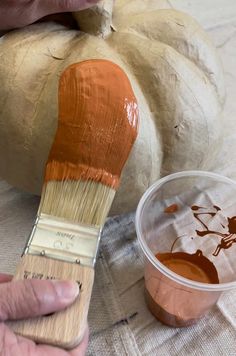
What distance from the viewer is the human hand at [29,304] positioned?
47 centimetres

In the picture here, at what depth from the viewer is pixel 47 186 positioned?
22.3 inches

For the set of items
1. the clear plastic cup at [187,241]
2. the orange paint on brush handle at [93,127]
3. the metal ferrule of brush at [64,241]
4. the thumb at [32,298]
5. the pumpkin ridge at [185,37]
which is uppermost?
the pumpkin ridge at [185,37]

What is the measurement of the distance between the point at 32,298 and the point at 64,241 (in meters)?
0.08

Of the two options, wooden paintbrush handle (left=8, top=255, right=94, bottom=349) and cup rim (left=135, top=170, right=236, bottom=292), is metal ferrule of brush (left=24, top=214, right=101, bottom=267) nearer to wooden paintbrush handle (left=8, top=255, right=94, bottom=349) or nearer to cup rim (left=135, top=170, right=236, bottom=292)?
wooden paintbrush handle (left=8, top=255, right=94, bottom=349)

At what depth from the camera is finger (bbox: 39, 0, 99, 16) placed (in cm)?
68

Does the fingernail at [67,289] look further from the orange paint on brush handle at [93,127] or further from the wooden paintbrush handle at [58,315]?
the orange paint on brush handle at [93,127]

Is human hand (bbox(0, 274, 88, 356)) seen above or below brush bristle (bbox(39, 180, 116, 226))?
below

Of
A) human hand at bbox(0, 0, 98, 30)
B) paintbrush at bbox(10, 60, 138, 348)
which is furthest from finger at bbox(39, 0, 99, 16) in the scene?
paintbrush at bbox(10, 60, 138, 348)

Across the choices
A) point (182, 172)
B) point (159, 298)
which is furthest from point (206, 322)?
point (182, 172)

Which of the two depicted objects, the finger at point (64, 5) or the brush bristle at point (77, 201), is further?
the finger at point (64, 5)

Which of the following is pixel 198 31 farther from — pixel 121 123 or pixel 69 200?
pixel 69 200

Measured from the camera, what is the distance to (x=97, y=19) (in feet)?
2.37

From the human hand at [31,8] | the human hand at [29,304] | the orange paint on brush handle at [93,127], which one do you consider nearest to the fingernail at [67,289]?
the human hand at [29,304]

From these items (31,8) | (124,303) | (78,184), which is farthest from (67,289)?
(31,8)
